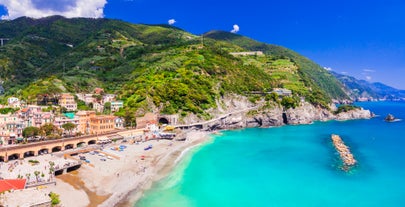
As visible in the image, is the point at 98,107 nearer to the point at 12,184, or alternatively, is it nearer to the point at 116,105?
the point at 116,105

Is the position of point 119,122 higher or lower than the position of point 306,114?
lower

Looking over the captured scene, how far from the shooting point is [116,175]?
44.7 m

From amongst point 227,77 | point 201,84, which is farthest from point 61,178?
point 227,77

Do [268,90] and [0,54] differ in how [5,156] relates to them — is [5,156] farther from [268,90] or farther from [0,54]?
[0,54]

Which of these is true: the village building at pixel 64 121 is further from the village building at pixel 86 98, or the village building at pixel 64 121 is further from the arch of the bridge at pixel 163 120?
the village building at pixel 86 98

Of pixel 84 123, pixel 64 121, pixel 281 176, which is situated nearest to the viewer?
pixel 281 176

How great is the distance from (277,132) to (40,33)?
166 metres

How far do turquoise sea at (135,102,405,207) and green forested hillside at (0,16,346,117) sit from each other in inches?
1000

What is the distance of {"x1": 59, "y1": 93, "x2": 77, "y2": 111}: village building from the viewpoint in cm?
8456

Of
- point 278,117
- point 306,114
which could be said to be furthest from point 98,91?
point 306,114

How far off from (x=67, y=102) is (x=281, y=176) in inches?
2397

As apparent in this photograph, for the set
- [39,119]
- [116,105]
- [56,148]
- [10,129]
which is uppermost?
[116,105]

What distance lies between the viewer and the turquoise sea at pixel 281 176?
39.3 metres

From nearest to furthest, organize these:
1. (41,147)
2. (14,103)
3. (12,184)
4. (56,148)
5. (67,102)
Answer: (12,184)
(41,147)
(56,148)
(14,103)
(67,102)
